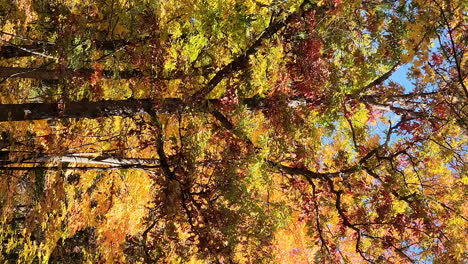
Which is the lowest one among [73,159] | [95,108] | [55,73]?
[73,159]

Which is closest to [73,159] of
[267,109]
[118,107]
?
[118,107]

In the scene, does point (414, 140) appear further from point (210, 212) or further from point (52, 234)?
point (52, 234)

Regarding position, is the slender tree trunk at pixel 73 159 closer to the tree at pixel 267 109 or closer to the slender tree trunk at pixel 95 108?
the tree at pixel 267 109

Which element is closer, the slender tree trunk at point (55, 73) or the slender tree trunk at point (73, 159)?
the slender tree trunk at point (55, 73)

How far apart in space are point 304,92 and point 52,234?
6947mm

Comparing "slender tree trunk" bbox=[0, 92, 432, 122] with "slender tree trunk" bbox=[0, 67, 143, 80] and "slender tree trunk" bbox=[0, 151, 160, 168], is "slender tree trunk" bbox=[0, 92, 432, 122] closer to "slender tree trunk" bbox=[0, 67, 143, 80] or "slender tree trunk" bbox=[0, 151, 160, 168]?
"slender tree trunk" bbox=[0, 67, 143, 80]

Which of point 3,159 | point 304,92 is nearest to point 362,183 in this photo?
point 304,92

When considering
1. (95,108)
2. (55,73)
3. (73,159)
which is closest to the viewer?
(95,108)

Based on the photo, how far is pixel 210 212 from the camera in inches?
223

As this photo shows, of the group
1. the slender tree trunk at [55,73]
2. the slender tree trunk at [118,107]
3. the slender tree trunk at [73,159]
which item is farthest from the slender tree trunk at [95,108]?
the slender tree trunk at [73,159]

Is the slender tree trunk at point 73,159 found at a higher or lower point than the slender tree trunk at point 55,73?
lower

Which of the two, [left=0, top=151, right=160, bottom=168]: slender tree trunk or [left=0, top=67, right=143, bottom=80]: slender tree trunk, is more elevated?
[left=0, top=67, right=143, bottom=80]: slender tree trunk

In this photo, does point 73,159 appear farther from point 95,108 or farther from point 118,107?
point 118,107

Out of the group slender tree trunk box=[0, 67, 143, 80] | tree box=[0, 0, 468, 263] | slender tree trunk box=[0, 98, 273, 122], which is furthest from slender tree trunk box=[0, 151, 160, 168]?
slender tree trunk box=[0, 67, 143, 80]
